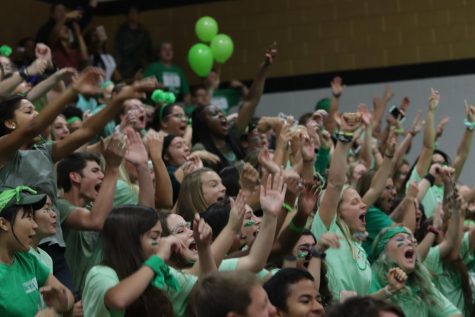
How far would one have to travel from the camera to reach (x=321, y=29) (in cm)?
1100

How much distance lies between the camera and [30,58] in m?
9.09

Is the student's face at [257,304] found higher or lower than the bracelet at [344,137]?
lower

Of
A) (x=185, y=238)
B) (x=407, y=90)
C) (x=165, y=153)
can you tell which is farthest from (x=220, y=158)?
(x=407, y=90)

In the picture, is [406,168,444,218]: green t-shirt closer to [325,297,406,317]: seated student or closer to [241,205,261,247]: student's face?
[241,205,261,247]: student's face

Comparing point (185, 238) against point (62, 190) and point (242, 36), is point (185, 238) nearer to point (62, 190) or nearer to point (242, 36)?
point (62, 190)

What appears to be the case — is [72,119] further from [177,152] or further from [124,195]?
[124,195]

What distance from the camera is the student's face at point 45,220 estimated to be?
4113 millimetres

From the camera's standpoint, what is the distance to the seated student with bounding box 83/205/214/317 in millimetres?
3398

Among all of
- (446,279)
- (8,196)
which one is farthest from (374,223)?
(8,196)

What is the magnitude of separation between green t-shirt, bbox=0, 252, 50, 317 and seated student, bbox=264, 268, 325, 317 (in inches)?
35.1

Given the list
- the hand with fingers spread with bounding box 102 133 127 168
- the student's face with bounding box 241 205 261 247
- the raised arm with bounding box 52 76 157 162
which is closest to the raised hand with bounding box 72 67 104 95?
the raised arm with bounding box 52 76 157 162

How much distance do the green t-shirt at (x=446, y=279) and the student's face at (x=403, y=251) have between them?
0.89 meters

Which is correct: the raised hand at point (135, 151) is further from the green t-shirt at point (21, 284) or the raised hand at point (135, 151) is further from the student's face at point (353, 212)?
the student's face at point (353, 212)

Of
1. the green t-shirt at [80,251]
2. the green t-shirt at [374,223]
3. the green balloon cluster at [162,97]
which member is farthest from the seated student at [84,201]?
the green balloon cluster at [162,97]
